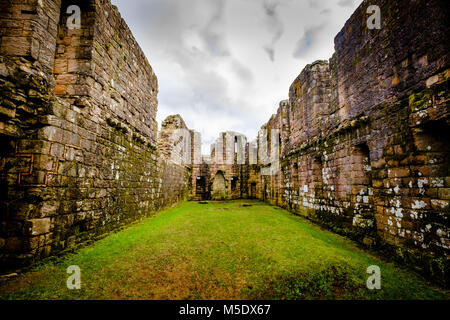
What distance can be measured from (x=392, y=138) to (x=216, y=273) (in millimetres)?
4441

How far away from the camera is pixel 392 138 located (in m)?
3.87

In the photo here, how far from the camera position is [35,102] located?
3146 millimetres

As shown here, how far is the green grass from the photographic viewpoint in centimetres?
239

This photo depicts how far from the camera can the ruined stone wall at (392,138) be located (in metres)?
3.07

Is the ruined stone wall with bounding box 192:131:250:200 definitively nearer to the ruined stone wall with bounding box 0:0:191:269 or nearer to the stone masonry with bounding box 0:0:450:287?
the stone masonry with bounding box 0:0:450:287

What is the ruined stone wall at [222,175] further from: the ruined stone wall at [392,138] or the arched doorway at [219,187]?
the ruined stone wall at [392,138]

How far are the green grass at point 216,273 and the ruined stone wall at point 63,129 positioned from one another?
664mm

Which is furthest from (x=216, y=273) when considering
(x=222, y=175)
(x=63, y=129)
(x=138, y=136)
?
(x=222, y=175)

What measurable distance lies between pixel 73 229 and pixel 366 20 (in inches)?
347

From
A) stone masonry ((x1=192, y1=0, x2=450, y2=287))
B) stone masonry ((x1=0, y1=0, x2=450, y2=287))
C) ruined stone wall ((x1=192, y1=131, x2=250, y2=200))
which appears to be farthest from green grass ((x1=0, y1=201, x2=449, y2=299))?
ruined stone wall ((x1=192, y1=131, x2=250, y2=200))

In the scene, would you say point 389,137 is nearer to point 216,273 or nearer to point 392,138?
point 392,138

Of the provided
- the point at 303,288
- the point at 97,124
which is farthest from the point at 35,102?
the point at 303,288

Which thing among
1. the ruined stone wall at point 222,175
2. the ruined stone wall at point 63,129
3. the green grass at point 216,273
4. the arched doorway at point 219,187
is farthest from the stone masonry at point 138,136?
the arched doorway at point 219,187

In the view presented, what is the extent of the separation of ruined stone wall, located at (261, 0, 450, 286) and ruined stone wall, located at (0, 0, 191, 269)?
6.48 meters
